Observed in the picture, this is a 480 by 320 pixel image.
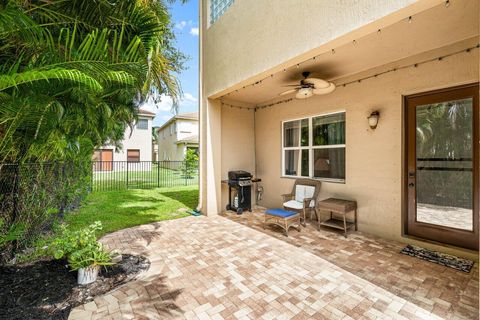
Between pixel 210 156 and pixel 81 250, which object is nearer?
pixel 81 250

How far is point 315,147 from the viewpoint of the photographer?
6070mm

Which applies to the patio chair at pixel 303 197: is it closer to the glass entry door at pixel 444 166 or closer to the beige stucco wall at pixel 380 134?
the beige stucco wall at pixel 380 134

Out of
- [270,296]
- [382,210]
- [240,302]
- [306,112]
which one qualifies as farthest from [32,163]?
[382,210]

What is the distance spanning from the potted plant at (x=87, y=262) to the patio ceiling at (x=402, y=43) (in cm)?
399

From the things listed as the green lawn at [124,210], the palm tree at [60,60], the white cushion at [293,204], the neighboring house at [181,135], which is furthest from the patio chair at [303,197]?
the neighboring house at [181,135]

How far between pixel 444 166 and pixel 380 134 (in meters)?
1.18

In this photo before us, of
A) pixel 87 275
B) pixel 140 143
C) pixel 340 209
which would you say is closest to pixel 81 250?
pixel 87 275

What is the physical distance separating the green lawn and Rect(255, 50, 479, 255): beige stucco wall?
448 centimetres

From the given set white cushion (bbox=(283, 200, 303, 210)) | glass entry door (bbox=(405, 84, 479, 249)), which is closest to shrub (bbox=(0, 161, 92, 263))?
white cushion (bbox=(283, 200, 303, 210))

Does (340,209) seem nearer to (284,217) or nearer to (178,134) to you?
(284,217)

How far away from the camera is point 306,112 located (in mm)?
6148

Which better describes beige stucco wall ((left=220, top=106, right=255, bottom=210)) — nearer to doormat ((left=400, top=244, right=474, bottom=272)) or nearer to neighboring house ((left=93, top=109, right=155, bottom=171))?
doormat ((left=400, top=244, right=474, bottom=272))

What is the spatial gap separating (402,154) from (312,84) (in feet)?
7.30

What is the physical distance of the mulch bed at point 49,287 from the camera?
2.39 m
